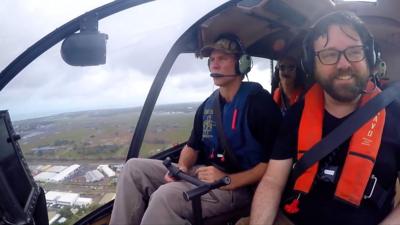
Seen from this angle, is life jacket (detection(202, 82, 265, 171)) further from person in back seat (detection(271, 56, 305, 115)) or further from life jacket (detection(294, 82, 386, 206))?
person in back seat (detection(271, 56, 305, 115))

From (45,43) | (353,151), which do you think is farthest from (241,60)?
(45,43)

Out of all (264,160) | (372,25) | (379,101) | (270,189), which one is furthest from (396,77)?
(270,189)

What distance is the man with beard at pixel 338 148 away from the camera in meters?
1.42

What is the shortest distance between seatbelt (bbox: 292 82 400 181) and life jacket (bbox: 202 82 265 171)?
0.42m

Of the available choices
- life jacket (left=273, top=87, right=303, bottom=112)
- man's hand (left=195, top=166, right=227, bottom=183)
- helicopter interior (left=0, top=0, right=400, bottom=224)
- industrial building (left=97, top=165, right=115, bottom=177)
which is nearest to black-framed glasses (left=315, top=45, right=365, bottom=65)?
helicopter interior (left=0, top=0, right=400, bottom=224)

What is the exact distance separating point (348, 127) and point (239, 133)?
2.05 feet

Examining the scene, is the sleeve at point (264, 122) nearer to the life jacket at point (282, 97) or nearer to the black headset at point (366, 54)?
the black headset at point (366, 54)

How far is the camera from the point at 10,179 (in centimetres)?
139

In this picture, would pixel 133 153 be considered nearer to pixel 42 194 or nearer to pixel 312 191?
pixel 42 194

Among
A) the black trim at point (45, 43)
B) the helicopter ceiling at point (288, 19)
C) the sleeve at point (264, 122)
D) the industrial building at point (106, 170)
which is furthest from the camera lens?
the helicopter ceiling at point (288, 19)

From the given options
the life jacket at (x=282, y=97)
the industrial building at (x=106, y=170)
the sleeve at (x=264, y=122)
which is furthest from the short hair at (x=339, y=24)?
the industrial building at (x=106, y=170)

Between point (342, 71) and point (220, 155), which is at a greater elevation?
point (342, 71)

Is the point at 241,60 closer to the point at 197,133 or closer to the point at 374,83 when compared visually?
Answer: the point at 197,133

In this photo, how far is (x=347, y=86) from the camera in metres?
1.51
